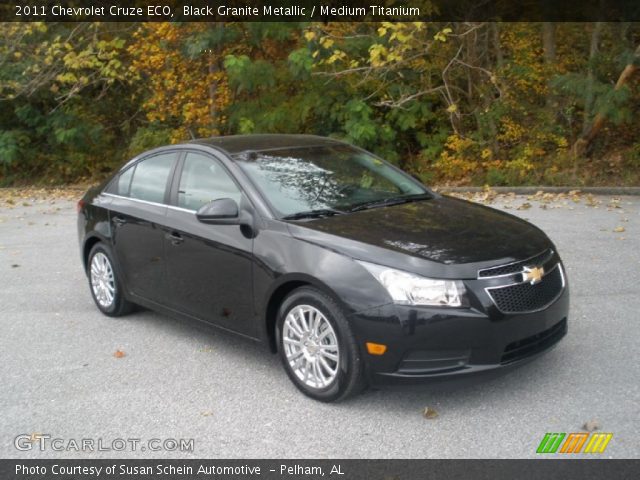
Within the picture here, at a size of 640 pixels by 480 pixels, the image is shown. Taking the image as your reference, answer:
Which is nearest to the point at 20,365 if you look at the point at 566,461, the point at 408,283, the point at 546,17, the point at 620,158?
the point at 408,283

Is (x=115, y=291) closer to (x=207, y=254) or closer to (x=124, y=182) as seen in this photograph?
(x=124, y=182)

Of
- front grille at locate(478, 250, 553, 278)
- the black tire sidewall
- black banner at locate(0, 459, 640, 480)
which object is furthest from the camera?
the black tire sidewall

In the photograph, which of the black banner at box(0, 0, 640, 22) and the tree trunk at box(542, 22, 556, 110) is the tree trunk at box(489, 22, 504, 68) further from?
the tree trunk at box(542, 22, 556, 110)

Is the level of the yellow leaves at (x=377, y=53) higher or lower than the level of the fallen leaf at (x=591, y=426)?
higher

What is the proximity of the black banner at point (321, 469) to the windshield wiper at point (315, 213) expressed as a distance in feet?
5.51

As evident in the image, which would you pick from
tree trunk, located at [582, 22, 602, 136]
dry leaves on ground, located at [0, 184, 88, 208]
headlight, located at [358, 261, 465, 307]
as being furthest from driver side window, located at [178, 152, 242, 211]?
dry leaves on ground, located at [0, 184, 88, 208]

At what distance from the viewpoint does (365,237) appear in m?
4.53

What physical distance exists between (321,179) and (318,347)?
1.44 meters

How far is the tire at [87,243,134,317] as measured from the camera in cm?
650

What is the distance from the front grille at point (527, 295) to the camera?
13.9 feet

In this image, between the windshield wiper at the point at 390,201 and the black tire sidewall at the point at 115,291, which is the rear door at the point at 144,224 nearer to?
the black tire sidewall at the point at 115,291

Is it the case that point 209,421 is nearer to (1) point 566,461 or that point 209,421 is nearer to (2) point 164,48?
(1) point 566,461

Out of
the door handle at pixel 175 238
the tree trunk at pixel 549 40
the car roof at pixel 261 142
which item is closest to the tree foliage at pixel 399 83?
the tree trunk at pixel 549 40

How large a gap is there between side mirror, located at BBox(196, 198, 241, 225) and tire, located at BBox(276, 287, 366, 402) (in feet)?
2.26
